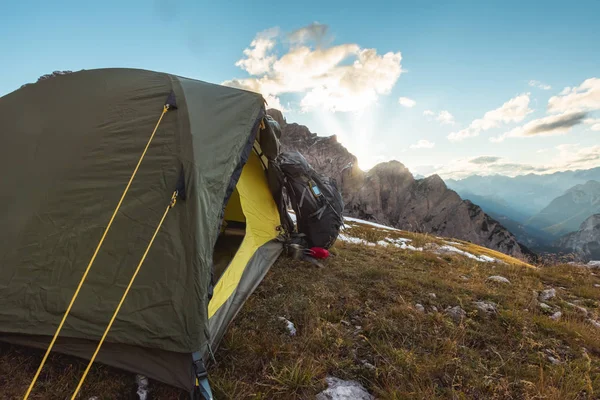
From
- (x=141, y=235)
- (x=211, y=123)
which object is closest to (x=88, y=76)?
(x=211, y=123)

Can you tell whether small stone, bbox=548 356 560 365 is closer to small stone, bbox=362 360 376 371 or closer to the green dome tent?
small stone, bbox=362 360 376 371

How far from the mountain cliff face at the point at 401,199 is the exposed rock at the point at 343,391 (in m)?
102

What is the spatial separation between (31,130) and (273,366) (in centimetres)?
520

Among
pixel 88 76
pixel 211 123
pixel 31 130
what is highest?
pixel 88 76

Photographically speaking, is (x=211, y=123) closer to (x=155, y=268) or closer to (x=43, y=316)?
(x=155, y=268)

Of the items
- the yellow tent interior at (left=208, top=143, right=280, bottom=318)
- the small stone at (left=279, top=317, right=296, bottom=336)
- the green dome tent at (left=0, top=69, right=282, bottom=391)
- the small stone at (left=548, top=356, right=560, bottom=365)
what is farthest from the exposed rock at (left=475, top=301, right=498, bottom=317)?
the yellow tent interior at (left=208, top=143, right=280, bottom=318)

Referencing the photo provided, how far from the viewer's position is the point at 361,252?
8852mm

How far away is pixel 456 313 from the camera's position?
16.0ft

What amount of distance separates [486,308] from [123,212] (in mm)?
6151

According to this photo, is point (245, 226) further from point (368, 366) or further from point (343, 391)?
point (343, 391)

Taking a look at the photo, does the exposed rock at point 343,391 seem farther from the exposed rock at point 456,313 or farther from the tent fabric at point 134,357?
the exposed rock at point 456,313

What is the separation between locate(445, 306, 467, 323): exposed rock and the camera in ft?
15.6

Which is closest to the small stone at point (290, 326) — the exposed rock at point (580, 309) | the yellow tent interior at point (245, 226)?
the yellow tent interior at point (245, 226)

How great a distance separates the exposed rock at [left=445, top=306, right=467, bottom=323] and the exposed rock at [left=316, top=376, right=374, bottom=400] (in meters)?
2.49
